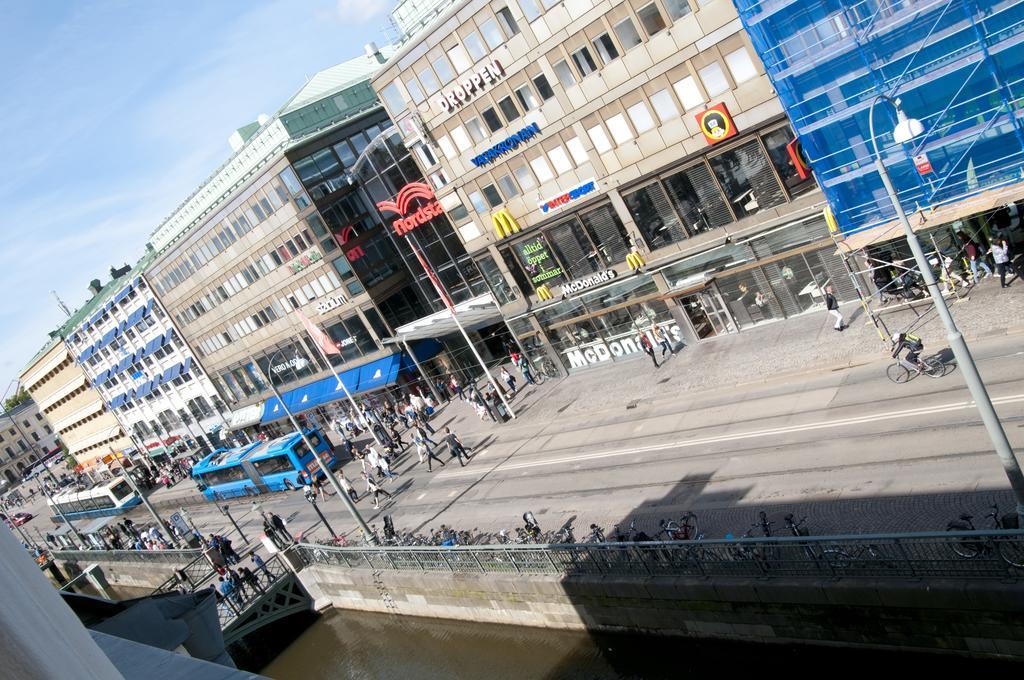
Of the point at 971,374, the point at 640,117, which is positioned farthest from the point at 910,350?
the point at 640,117

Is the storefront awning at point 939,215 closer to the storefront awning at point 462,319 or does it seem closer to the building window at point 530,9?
the building window at point 530,9

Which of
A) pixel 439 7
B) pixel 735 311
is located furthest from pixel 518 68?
pixel 735 311

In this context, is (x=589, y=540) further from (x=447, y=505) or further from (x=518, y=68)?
(x=518, y=68)

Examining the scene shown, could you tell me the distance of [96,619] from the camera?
6113 millimetres

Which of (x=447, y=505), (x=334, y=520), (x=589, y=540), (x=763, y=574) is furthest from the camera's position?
(x=334, y=520)

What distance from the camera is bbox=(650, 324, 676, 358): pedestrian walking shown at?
36375 mm

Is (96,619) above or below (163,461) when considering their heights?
above

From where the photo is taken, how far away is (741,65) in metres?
29.5

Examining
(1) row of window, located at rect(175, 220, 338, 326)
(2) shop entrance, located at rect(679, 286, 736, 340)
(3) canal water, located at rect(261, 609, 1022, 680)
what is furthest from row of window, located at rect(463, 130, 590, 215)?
(3) canal water, located at rect(261, 609, 1022, 680)

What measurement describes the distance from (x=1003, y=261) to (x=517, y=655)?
63.4 ft

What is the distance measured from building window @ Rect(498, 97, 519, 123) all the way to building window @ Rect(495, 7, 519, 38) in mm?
2832

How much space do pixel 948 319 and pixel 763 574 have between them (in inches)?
260

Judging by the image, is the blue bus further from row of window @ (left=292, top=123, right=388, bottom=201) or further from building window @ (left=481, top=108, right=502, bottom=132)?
building window @ (left=481, top=108, right=502, bottom=132)

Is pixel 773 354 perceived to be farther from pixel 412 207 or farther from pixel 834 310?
pixel 412 207
